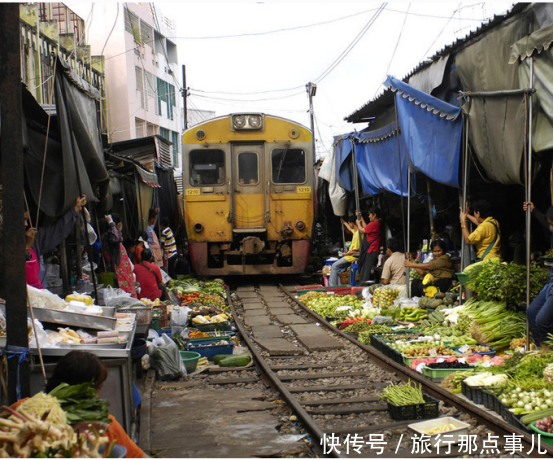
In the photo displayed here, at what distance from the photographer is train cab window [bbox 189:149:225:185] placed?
47.9 feet

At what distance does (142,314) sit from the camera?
6.90m

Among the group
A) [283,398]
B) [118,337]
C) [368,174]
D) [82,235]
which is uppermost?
[368,174]

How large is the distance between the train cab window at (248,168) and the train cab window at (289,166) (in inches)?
18.4

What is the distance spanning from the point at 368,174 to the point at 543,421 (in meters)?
8.26

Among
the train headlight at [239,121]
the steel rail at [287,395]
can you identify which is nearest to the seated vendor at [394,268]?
the steel rail at [287,395]

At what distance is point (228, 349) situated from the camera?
8109mm

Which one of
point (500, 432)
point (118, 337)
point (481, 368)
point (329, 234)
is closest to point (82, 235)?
point (118, 337)

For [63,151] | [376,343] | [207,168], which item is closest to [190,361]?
[376,343]

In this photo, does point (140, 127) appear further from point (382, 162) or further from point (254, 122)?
point (382, 162)

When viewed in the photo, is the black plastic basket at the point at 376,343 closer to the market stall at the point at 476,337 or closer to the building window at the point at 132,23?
the market stall at the point at 476,337

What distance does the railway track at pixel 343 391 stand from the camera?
4.46 meters

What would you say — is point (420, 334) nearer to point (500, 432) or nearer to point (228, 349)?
point (228, 349)

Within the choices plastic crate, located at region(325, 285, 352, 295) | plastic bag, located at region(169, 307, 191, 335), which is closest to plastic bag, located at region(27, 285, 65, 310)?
plastic bag, located at region(169, 307, 191, 335)

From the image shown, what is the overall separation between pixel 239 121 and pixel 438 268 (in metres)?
6.78
